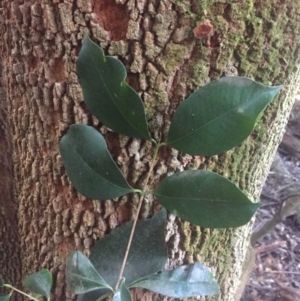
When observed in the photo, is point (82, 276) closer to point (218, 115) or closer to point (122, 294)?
point (122, 294)

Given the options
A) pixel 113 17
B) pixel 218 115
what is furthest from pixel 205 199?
pixel 113 17

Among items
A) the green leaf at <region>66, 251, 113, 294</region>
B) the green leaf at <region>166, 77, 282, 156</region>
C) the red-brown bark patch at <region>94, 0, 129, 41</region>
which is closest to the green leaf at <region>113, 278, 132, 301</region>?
the green leaf at <region>66, 251, 113, 294</region>

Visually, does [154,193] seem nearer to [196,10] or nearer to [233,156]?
[233,156]

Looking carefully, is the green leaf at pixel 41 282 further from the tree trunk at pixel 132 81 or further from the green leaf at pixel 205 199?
the green leaf at pixel 205 199

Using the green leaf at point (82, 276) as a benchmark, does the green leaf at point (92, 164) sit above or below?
above

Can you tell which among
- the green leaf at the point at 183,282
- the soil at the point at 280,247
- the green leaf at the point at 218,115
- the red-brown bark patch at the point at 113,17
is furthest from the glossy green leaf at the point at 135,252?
the soil at the point at 280,247

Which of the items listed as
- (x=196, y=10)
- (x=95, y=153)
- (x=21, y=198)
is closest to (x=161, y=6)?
(x=196, y=10)
